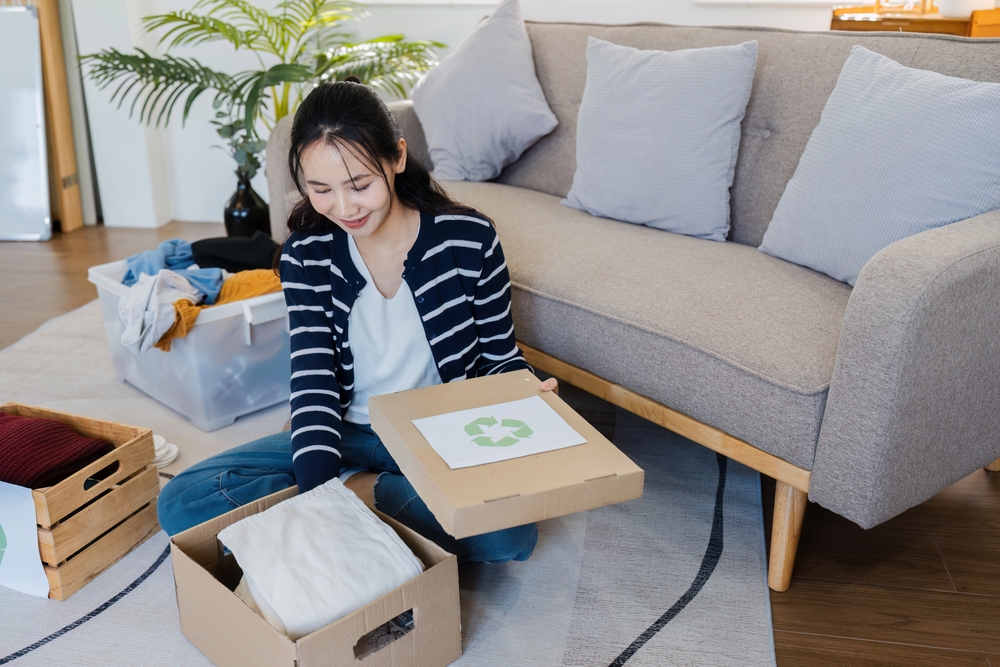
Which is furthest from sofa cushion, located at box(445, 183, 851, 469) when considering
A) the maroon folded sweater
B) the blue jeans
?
the maroon folded sweater

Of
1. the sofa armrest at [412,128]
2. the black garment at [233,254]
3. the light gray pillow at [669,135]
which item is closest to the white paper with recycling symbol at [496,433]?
the light gray pillow at [669,135]

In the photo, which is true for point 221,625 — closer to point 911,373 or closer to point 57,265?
point 911,373

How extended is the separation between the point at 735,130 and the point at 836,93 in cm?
23

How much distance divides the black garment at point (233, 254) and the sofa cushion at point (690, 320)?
621mm

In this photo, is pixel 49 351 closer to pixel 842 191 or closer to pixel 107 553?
pixel 107 553

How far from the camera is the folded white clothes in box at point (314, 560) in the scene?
3.43 feet

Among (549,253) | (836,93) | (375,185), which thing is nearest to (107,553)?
(375,185)

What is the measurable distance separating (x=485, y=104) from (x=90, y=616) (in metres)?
1.50

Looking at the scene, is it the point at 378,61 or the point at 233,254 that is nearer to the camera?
the point at 233,254

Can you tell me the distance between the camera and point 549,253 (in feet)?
5.64

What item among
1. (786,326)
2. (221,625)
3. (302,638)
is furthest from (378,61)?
(302,638)

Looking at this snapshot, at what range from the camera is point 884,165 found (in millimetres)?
1455

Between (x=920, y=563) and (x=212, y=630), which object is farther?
(x=920, y=563)

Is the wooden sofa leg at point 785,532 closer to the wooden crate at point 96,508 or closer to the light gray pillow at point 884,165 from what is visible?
the light gray pillow at point 884,165
